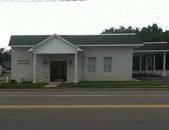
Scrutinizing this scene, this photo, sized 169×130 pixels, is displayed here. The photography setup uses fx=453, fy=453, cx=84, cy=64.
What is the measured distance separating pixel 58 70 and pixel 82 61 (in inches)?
98.2

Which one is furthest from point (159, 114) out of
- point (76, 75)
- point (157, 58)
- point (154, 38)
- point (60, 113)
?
point (154, 38)

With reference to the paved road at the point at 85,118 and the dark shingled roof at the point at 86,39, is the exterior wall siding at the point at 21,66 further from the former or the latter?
the paved road at the point at 85,118

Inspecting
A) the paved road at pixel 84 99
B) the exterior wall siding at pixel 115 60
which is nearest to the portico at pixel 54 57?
the exterior wall siding at pixel 115 60

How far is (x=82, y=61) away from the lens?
42812mm

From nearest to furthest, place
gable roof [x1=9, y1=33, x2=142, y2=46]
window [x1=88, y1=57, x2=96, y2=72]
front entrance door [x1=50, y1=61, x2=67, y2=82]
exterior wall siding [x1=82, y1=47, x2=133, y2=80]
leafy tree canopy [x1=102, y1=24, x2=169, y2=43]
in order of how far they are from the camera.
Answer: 1. front entrance door [x1=50, y1=61, x2=67, y2=82]
2. exterior wall siding [x1=82, y1=47, x2=133, y2=80]
3. gable roof [x1=9, y1=33, x2=142, y2=46]
4. window [x1=88, y1=57, x2=96, y2=72]
5. leafy tree canopy [x1=102, y1=24, x2=169, y2=43]

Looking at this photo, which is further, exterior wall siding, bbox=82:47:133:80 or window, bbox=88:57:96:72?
window, bbox=88:57:96:72

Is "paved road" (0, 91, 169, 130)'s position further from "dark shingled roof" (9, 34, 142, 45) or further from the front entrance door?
"dark shingled roof" (9, 34, 142, 45)

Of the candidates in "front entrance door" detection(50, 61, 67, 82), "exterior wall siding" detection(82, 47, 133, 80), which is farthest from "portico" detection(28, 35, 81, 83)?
"exterior wall siding" detection(82, 47, 133, 80)

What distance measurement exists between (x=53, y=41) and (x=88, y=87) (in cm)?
905

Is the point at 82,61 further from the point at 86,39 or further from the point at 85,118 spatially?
the point at 85,118

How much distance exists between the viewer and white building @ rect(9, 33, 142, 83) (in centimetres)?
4172

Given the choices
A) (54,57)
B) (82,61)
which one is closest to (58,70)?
(54,57)

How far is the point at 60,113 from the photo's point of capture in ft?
45.0

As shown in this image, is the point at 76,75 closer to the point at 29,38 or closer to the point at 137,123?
the point at 29,38
